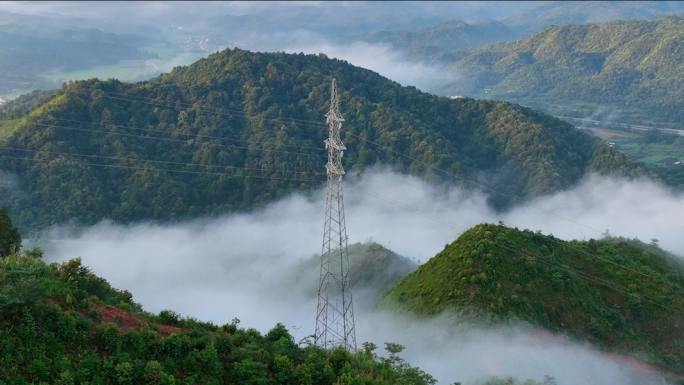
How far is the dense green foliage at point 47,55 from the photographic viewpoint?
130750 millimetres

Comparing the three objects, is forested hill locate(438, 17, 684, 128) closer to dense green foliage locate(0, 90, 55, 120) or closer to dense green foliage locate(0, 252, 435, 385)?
dense green foliage locate(0, 90, 55, 120)

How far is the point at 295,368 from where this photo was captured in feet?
67.5

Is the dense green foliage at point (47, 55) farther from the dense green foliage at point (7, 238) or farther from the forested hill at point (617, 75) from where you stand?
the forested hill at point (617, 75)

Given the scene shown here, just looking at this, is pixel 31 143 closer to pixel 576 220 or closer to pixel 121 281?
pixel 121 281

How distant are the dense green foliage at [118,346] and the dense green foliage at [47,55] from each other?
116m

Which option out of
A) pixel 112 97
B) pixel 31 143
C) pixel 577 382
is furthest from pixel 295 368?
pixel 112 97

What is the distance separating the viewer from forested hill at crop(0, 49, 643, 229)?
61094 mm

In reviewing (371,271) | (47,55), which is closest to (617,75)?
(371,271)

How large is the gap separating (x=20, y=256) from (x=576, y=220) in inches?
2565

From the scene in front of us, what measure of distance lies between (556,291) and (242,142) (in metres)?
46.2

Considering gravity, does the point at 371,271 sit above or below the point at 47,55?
below

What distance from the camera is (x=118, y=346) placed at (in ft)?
60.3

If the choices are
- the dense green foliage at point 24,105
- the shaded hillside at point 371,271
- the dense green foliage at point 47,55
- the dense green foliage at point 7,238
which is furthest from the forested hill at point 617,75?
the dense green foliage at point 7,238

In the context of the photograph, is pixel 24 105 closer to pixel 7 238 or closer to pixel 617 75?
pixel 7 238
